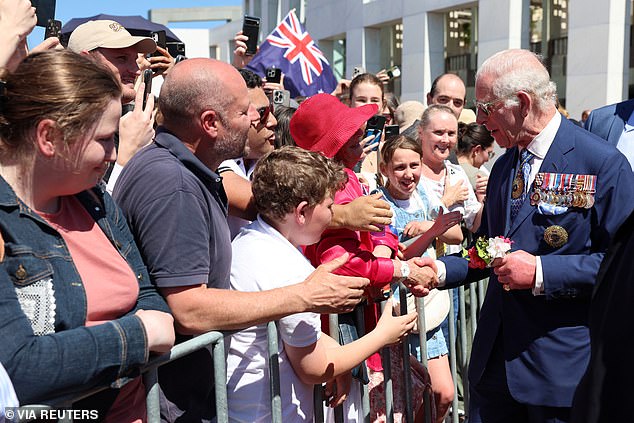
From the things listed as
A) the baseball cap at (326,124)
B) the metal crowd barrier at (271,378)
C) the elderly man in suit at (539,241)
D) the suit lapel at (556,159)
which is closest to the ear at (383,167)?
the metal crowd barrier at (271,378)

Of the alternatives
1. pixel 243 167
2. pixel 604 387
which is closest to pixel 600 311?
pixel 604 387

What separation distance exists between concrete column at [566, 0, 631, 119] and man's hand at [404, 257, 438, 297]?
40.4ft

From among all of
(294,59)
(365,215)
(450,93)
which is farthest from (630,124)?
(294,59)

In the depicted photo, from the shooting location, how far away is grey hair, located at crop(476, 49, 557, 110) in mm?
3225

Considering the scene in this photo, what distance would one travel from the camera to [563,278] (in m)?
2.92

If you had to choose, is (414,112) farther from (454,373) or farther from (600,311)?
(600,311)

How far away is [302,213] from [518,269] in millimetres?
939

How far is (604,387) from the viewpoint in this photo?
5.00ft

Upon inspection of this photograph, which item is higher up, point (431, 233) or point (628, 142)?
point (628, 142)

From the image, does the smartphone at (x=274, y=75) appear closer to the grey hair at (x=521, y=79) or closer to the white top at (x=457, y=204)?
the white top at (x=457, y=204)

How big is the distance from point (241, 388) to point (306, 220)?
70 cm

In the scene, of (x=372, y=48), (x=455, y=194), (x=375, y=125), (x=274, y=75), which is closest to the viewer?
(x=455, y=194)

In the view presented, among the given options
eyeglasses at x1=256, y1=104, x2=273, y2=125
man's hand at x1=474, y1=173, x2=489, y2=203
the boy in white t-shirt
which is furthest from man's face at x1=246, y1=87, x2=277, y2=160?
man's hand at x1=474, y1=173, x2=489, y2=203

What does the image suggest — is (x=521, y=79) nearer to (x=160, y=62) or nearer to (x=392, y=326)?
(x=392, y=326)
